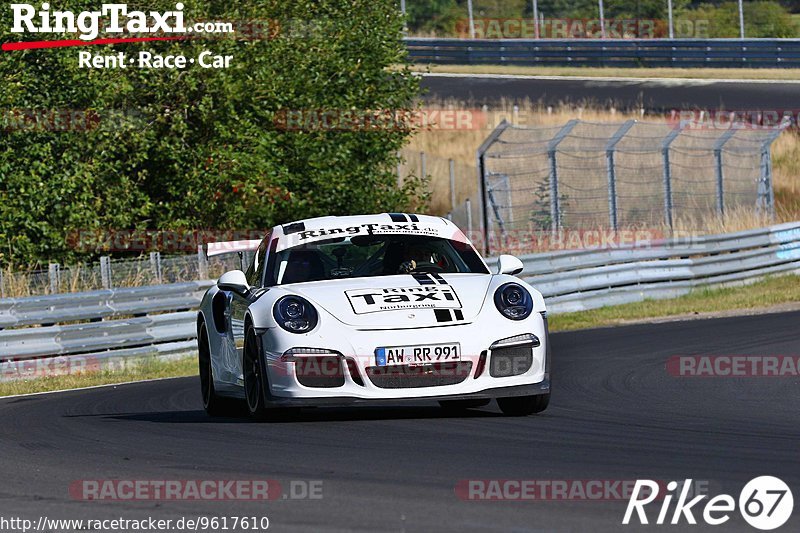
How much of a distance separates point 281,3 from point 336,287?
18466mm

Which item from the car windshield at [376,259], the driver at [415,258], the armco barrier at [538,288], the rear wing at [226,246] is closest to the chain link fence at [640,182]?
the armco barrier at [538,288]

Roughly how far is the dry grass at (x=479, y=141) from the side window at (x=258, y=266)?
75.6 feet

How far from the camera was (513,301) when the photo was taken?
29.9 feet

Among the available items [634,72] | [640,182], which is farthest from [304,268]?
[634,72]

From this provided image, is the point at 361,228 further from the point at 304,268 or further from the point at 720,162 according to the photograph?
the point at 720,162

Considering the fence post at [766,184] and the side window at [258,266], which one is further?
the fence post at [766,184]

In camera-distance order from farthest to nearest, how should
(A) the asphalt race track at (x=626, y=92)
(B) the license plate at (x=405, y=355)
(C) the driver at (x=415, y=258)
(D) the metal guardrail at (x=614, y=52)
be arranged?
(D) the metal guardrail at (x=614, y=52) < (A) the asphalt race track at (x=626, y=92) < (C) the driver at (x=415, y=258) < (B) the license plate at (x=405, y=355)

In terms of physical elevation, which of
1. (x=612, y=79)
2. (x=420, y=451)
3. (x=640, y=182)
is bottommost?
(x=640, y=182)

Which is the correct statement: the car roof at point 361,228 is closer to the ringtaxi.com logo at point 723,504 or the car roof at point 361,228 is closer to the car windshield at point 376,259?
the car windshield at point 376,259

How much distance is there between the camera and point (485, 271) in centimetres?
990

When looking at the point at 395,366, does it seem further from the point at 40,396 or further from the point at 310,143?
the point at 310,143

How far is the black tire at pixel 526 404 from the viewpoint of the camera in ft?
30.1

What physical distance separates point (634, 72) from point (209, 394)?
39.6 meters

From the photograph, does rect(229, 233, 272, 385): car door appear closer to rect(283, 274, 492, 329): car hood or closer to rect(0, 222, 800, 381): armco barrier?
rect(283, 274, 492, 329): car hood
